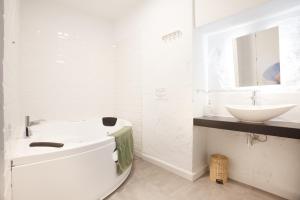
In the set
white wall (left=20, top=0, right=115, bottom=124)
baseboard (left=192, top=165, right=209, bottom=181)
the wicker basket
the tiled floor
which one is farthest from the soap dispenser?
white wall (left=20, top=0, right=115, bottom=124)

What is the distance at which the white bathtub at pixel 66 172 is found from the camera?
49.3 inches

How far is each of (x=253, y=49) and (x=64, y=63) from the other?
2.82 m

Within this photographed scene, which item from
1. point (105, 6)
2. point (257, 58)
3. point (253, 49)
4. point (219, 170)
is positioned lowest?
→ point (219, 170)

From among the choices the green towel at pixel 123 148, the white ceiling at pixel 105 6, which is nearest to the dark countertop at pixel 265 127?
the green towel at pixel 123 148

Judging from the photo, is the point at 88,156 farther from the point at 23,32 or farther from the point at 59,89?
the point at 23,32

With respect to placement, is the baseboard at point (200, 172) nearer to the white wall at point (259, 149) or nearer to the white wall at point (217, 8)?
the white wall at point (259, 149)

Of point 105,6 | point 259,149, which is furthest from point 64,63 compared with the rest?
point 259,149

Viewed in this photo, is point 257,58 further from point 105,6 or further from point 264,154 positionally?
point 105,6

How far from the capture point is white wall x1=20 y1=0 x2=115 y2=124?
2467 mm

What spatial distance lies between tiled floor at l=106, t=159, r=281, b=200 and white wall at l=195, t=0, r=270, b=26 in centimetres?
191

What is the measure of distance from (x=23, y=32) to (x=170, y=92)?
234 cm

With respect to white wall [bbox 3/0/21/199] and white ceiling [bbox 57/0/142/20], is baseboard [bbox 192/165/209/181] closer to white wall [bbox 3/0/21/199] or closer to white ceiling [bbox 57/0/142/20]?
white wall [bbox 3/0/21/199]

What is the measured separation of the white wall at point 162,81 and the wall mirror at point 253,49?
0.27 meters

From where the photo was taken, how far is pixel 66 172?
55.3 inches
